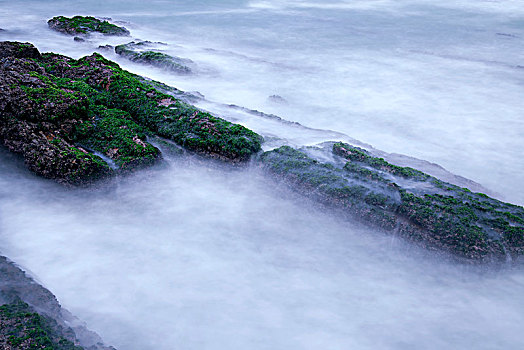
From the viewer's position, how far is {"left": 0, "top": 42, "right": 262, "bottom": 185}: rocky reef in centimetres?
557

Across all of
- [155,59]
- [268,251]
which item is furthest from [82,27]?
[268,251]

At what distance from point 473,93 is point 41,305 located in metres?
10.8

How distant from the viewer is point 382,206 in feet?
17.2

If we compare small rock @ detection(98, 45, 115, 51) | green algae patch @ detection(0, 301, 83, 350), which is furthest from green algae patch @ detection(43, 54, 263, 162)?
small rock @ detection(98, 45, 115, 51)

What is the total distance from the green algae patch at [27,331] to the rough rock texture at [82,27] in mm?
12483

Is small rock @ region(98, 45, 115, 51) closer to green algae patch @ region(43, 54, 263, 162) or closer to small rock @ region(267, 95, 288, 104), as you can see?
green algae patch @ region(43, 54, 263, 162)

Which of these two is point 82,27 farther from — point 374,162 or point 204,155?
point 374,162

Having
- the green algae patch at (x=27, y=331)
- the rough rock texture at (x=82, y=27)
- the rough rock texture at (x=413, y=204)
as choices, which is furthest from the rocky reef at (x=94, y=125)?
the rough rock texture at (x=82, y=27)

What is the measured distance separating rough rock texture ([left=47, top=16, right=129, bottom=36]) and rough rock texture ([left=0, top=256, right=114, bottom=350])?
11.8 metres

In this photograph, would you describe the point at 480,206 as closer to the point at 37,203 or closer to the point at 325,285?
the point at 325,285

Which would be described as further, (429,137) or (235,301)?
(429,137)

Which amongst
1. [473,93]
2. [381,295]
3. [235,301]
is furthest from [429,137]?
[235,301]

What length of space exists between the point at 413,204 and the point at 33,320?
422 centimetres

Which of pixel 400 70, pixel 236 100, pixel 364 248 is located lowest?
pixel 364 248
